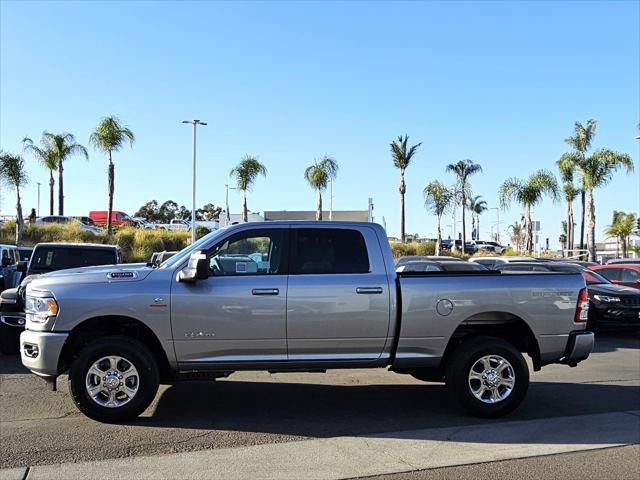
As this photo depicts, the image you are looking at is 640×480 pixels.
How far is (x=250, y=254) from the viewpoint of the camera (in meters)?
6.52

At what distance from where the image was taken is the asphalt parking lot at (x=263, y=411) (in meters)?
5.51

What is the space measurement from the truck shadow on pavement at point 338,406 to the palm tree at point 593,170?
29.8 metres

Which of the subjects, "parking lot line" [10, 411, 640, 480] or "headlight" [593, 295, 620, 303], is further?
"headlight" [593, 295, 620, 303]

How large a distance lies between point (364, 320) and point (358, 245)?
0.84 metres

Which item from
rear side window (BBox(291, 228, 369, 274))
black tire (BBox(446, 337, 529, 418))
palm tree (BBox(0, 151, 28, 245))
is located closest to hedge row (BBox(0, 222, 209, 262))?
palm tree (BBox(0, 151, 28, 245))

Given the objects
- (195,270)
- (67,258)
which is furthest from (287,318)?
(67,258)

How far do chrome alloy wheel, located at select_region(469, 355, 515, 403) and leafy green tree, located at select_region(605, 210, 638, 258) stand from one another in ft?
189

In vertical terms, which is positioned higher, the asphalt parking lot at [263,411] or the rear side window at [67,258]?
the rear side window at [67,258]

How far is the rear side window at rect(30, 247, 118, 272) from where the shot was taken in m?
12.2

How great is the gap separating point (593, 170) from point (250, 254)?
113 feet

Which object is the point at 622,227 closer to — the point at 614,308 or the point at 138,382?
the point at 614,308

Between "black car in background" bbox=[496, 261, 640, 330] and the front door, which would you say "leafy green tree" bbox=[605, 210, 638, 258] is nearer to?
"black car in background" bbox=[496, 261, 640, 330]

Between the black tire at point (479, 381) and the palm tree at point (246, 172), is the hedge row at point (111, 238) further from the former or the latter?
the black tire at point (479, 381)

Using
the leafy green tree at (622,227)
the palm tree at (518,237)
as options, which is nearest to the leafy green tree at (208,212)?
the palm tree at (518,237)
